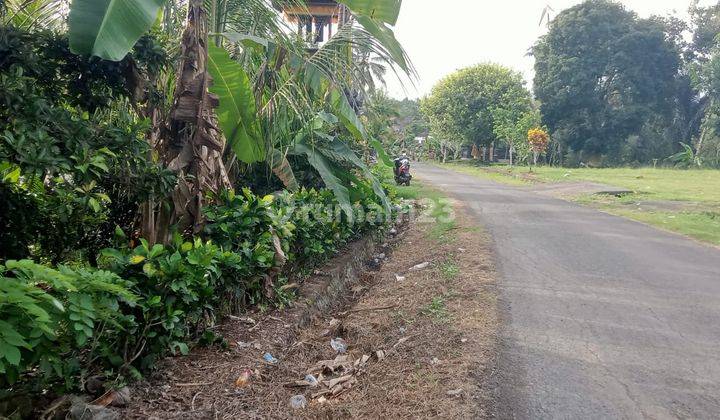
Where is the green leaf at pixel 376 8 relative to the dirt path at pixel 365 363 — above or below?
above

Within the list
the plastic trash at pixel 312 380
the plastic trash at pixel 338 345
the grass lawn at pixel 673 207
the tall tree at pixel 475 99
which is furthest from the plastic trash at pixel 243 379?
the tall tree at pixel 475 99

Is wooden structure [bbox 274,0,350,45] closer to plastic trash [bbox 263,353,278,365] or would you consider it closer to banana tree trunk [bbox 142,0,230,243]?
banana tree trunk [bbox 142,0,230,243]

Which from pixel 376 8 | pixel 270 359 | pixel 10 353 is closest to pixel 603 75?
pixel 376 8

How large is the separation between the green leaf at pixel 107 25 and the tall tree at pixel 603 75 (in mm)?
36475

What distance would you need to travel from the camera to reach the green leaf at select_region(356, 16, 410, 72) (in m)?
4.93

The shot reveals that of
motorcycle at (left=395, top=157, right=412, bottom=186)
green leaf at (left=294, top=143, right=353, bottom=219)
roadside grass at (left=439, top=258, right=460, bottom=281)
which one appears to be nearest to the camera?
roadside grass at (left=439, top=258, right=460, bottom=281)

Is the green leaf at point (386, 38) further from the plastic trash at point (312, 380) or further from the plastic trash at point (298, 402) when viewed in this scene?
the plastic trash at point (298, 402)

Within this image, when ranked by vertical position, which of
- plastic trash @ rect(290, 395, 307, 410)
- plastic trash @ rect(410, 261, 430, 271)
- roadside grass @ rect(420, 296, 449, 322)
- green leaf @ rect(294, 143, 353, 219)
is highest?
green leaf @ rect(294, 143, 353, 219)

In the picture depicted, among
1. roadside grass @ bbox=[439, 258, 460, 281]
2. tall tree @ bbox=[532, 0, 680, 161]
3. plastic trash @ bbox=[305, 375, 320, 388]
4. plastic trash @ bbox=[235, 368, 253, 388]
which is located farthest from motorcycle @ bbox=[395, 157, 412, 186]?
tall tree @ bbox=[532, 0, 680, 161]

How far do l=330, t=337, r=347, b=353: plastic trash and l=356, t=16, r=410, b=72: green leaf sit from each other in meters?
2.55

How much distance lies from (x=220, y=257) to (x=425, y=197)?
11.2m

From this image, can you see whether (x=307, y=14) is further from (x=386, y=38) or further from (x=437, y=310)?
(x=437, y=310)

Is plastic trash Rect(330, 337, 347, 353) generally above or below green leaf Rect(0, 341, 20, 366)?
below

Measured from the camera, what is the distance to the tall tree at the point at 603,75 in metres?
35.4
